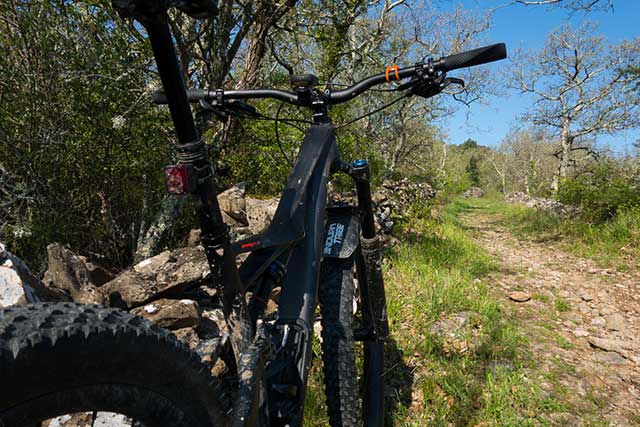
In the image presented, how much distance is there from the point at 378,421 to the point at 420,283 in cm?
235

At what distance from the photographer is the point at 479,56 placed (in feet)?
5.30

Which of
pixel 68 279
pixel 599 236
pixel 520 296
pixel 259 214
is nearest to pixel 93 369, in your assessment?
pixel 68 279

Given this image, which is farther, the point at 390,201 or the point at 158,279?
the point at 390,201

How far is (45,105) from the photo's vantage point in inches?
122

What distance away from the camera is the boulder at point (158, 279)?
8.30 feet

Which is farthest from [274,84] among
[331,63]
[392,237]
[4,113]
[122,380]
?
[122,380]

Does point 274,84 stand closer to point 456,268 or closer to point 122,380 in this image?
point 456,268

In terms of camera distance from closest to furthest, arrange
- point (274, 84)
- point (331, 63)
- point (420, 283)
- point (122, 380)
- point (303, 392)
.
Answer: point (122, 380) < point (303, 392) < point (420, 283) < point (274, 84) < point (331, 63)

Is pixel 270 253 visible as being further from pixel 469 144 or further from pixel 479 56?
pixel 469 144

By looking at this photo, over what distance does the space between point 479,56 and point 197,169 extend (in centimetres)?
128

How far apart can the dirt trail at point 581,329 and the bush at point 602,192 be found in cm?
200

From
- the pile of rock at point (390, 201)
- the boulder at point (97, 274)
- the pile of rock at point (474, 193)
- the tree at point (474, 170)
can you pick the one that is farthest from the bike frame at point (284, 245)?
the tree at point (474, 170)

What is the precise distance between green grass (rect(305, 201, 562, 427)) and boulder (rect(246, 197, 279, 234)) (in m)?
1.50

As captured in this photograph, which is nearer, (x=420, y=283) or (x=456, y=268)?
(x=420, y=283)
